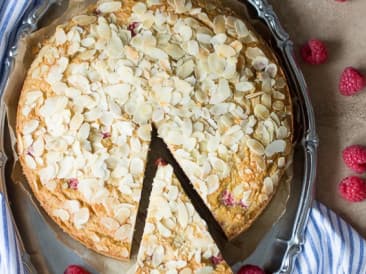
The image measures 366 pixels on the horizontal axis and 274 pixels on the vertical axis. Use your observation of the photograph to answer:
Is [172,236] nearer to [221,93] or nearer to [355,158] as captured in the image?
[221,93]

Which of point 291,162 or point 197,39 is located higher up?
point 197,39

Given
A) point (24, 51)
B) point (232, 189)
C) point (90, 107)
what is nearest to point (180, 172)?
point (232, 189)

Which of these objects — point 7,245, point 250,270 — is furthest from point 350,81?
point 7,245

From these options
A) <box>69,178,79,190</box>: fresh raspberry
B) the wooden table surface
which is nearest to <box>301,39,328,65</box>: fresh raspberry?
the wooden table surface

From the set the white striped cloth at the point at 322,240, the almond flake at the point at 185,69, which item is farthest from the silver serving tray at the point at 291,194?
the almond flake at the point at 185,69

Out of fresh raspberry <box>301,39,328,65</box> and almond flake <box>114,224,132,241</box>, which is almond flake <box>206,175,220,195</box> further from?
fresh raspberry <box>301,39,328,65</box>

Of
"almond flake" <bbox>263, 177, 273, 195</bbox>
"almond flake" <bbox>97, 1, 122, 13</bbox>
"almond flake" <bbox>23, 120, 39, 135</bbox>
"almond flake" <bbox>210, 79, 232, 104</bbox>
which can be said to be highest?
"almond flake" <bbox>97, 1, 122, 13</bbox>

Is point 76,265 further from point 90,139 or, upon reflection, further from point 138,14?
point 138,14
